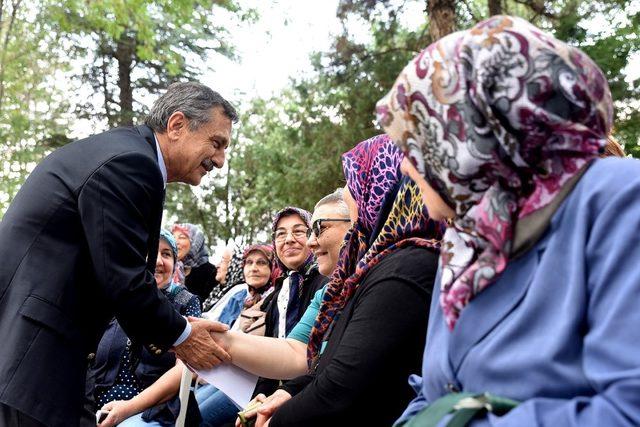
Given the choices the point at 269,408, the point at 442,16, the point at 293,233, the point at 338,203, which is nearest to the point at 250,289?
the point at 293,233

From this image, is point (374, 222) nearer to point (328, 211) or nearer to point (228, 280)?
point (328, 211)

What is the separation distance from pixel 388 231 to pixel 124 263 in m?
1.24

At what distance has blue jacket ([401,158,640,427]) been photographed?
1175 mm

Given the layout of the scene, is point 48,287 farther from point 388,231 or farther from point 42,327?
point 388,231

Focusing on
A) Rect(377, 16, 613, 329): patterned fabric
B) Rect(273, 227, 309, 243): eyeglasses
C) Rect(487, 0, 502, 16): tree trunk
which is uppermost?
Rect(487, 0, 502, 16): tree trunk

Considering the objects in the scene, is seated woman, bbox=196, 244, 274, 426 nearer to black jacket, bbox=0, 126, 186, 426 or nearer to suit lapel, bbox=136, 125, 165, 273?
suit lapel, bbox=136, 125, 165, 273

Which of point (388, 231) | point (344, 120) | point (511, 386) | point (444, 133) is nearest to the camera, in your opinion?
point (511, 386)

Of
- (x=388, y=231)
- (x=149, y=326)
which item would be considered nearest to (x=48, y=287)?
(x=149, y=326)

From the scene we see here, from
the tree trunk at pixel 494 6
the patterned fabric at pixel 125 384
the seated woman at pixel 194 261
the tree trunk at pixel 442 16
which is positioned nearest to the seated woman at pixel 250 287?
the seated woman at pixel 194 261

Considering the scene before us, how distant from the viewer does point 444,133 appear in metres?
1.46

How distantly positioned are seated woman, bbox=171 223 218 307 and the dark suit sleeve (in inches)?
166

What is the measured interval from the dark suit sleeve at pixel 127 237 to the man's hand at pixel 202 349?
0.30 ft

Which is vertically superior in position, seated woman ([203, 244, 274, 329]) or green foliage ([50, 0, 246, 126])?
green foliage ([50, 0, 246, 126])

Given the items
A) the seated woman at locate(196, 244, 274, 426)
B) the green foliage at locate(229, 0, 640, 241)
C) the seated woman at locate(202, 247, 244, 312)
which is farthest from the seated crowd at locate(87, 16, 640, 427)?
the green foliage at locate(229, 0, 640, 241)
